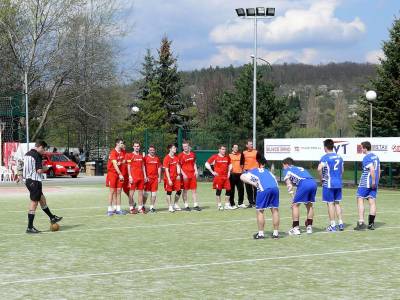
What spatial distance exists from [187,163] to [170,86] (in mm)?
51659

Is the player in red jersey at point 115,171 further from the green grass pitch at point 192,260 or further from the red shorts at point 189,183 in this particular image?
the red shorts at point 189,183

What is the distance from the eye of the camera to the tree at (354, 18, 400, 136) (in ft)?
114

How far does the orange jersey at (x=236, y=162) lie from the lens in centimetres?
2053

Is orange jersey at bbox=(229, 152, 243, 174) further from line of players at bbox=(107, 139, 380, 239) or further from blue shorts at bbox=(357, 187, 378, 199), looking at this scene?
blue shorts at bbox=(357, 187, 378, 199)

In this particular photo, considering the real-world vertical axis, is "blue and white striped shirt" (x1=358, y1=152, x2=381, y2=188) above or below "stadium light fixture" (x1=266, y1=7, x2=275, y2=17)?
below

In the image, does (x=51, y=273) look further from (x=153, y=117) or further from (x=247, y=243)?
(x=153, y=117)

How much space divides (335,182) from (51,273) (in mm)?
6565

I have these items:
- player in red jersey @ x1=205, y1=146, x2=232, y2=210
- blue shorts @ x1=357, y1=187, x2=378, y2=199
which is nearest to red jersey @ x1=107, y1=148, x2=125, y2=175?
player in red jersey @ x1=205, y1=146, x2=232, y2=210

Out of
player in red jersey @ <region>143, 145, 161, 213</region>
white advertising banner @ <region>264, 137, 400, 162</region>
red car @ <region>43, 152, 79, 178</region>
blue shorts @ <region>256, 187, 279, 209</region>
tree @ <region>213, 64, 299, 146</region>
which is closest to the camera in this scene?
blue shorts @ <region>256, 187, 279, 209</region>

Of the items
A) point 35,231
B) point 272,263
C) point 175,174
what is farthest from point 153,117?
point 272,263

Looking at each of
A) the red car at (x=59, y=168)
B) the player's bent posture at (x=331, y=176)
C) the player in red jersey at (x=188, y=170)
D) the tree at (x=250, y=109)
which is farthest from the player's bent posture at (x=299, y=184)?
the tree at (x=250, y=109)

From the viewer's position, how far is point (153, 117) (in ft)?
223

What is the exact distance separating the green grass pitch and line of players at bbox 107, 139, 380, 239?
1.74ft

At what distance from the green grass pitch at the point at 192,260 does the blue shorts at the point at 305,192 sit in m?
0.73
